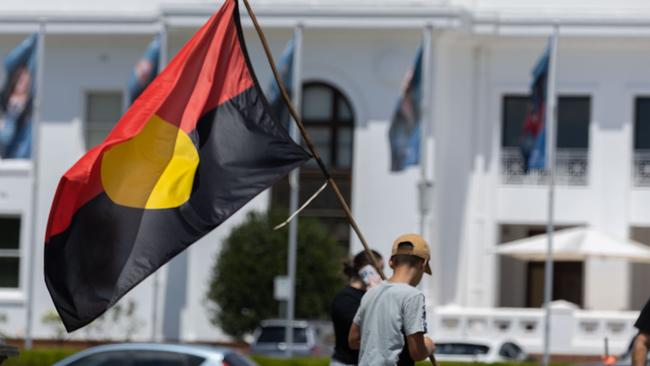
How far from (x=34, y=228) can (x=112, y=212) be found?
2715 cm

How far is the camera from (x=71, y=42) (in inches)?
1538

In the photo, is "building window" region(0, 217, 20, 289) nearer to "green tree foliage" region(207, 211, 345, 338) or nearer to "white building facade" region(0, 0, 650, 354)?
"white building facade" region(0, 0, 650, 354)

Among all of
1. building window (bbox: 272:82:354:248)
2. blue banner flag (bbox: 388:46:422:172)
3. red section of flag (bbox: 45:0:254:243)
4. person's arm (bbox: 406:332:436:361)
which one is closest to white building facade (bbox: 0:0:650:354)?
building window (bbox: 272:82:354:248)

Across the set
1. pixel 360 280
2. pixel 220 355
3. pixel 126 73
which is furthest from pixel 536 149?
pixel 360 280

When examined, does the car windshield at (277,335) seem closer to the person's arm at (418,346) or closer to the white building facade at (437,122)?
the white building facade at (437,122)

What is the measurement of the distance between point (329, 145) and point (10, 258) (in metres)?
7.74

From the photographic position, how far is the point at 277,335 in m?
32.0

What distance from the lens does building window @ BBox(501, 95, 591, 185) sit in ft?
125

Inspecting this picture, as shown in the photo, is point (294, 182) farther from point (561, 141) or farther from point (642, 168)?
point (642, 168)

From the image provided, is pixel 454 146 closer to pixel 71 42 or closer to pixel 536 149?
pixel 536 149

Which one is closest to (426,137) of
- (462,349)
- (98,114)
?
(98,114)

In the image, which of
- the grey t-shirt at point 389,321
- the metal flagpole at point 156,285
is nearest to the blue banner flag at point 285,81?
the metal flagpole at point 156,285

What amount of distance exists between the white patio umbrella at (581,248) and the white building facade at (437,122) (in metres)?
2.12

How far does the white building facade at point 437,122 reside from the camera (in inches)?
1467
